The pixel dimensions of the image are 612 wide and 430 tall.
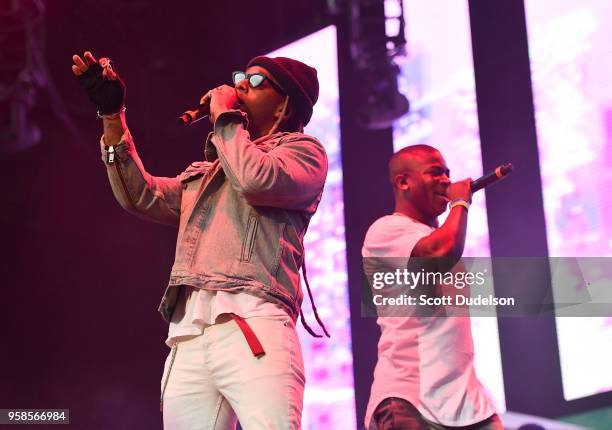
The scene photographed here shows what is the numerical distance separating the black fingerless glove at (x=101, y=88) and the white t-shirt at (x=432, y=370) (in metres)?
0.92

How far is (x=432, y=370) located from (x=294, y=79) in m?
0.81

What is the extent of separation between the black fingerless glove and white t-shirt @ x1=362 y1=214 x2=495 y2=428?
0.92 meters

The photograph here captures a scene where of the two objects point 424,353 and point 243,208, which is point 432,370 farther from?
point 243,208

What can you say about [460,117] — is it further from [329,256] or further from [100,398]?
[100,398]

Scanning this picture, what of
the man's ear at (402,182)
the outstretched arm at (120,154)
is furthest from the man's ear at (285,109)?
the man's ear at (402,182)

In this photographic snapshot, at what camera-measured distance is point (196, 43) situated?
3.91 m

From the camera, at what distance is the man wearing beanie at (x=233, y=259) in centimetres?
162

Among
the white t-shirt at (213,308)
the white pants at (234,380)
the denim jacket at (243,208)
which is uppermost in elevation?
the denim jacket at (243,208)

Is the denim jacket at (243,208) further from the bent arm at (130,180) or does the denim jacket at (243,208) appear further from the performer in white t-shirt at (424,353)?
the performer in white t-shirt at (424,353)

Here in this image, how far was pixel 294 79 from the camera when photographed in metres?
1.99

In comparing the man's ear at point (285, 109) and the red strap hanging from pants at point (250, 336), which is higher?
the man's ear at point (285, 109)

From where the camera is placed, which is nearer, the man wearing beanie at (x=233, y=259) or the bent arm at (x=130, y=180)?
the man wearing beanie at (x=233, y=259)

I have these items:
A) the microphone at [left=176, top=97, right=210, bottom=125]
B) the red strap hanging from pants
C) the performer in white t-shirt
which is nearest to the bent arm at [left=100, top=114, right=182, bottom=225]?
the microphone at [left=176, top=97, right=210, bottom=125]

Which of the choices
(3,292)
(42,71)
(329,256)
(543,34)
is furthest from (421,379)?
(42,71)
